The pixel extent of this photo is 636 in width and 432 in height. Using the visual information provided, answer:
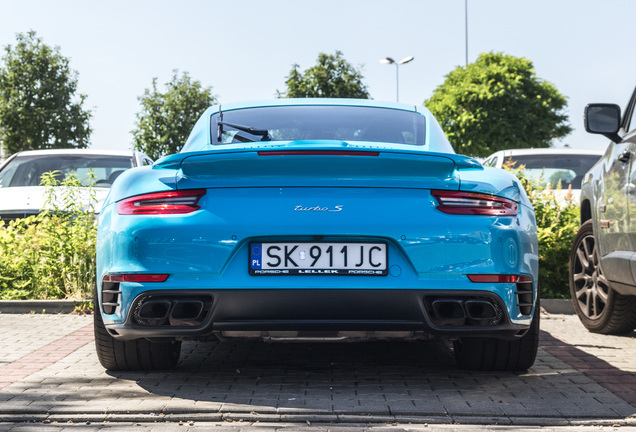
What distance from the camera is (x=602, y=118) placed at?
639 centimetres

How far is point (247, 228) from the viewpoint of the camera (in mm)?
4234

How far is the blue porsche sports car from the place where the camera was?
13.9 ft

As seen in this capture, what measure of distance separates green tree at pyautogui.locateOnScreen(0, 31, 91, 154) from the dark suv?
34635 mm

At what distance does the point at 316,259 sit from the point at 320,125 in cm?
129

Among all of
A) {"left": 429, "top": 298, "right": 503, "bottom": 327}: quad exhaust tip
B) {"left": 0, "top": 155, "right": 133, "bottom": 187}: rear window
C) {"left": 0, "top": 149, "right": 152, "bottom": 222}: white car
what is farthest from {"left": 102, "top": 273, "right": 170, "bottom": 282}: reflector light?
{"left": 0, "top": 155, "right": 133, "bottom": 187}: rear window

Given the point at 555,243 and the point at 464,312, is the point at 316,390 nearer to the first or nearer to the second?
the point at 464,312

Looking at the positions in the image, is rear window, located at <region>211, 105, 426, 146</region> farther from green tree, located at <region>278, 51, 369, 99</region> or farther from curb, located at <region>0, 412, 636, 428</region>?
green tree, located at <region>278, 51, 369, 99</region>

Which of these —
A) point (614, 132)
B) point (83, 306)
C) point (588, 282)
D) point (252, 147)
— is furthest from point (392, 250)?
point (83, 306)

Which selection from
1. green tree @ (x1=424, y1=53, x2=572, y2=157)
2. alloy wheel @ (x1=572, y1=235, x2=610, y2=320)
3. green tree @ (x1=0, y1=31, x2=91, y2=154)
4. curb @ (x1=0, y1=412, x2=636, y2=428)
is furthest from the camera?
green tree @ (x1=424, y1=53, x2=572, y2=157)

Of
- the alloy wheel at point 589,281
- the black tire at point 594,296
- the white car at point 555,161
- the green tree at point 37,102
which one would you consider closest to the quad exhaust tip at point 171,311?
the black tire at point 594,296

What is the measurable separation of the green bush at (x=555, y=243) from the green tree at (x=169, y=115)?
35.7 meters

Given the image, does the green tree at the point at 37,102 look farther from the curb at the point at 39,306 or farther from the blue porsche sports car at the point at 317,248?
the blue porsche sports car at the point at 317,248

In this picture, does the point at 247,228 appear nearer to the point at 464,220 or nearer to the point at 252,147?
the point at 252,147

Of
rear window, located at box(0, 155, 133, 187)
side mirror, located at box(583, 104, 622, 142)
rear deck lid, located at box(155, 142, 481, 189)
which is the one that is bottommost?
rear window, located at box(0, 155, 133, 187)
